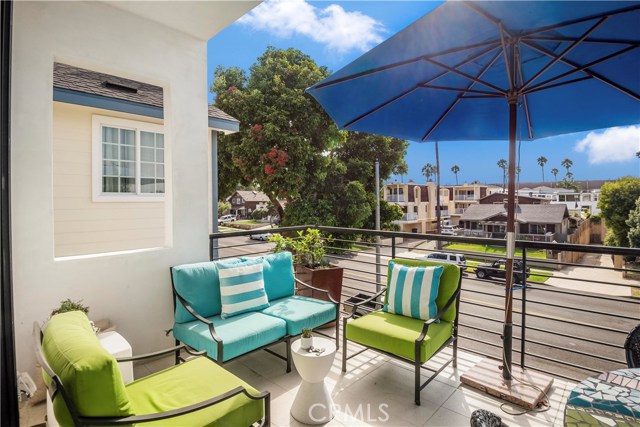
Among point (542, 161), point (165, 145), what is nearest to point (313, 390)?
point (165, 145)

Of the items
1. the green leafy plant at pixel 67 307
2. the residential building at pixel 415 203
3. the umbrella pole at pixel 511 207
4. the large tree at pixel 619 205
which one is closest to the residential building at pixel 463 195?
the residential building at pixel 415 203

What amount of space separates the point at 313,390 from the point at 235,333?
76cm

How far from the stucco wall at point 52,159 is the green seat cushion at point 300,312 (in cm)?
96

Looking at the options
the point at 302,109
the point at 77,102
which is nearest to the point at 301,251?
the point at 77,102

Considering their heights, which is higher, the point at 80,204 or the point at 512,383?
the point at 80,204

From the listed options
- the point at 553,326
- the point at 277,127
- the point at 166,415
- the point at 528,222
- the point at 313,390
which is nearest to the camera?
the point at 166,415

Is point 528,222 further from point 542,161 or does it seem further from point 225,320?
point 542,161

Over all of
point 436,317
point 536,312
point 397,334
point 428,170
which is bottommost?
point 536,312

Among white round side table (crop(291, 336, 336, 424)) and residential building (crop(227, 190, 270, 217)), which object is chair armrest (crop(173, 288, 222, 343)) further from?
residential building (crop(227, 190, 270, 217))

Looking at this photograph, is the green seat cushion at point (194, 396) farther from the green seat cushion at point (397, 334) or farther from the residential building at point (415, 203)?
the residential building at point (415, 203)

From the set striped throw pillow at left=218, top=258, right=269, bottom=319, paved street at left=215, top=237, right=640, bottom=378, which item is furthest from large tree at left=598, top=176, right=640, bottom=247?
striped throw pillow at left=218, top=258, right=269, bottom=319

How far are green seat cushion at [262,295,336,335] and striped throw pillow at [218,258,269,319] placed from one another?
0.49 ft

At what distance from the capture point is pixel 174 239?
3320 millimetres

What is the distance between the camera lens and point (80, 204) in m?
5.03
